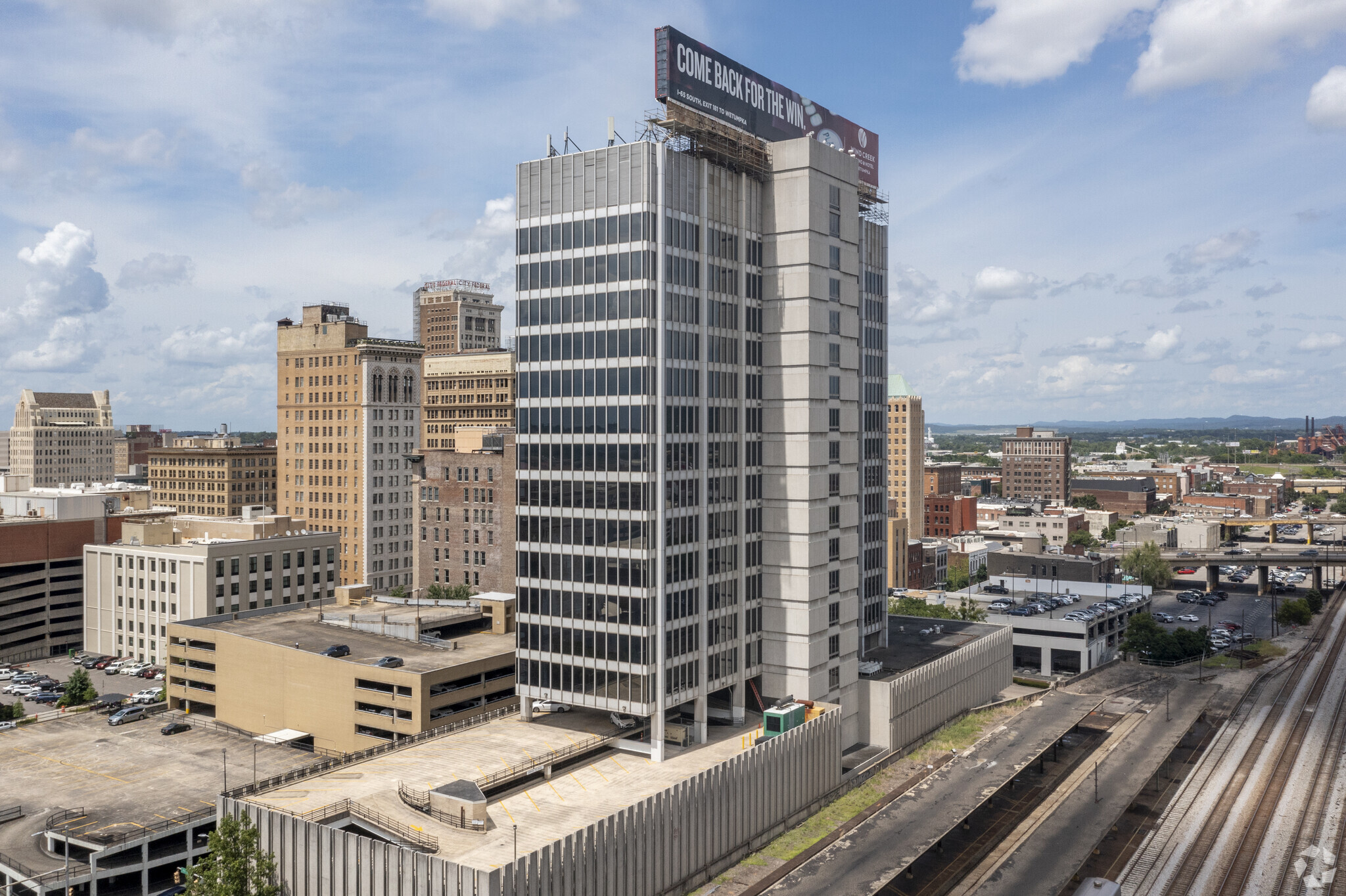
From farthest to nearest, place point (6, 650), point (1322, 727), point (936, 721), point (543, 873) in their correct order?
1. point (6, 650)
2. point (1322, 727)
3. point (936, 721)
4. point (543, 873)

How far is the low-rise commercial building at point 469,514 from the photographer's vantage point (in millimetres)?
154875

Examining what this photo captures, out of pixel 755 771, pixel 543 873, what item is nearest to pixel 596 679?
pixel 755 771

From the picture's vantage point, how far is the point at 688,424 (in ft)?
286

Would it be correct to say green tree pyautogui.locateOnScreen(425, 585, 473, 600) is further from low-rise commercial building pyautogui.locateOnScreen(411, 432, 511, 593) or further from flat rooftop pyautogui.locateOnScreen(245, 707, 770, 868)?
flat rooftop pyautogui.locateOnScreen(245, 707, 770, 868)

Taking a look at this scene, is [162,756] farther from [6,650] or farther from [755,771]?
[6,650]

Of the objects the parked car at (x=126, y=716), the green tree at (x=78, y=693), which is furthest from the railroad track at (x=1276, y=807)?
the green tree at (x=78, y=693)

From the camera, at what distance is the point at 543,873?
200 feet

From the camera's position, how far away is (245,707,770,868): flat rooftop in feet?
217

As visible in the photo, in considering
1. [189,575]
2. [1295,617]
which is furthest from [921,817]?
[1295,617]

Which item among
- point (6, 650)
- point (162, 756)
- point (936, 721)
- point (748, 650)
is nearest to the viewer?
point (748, 650)

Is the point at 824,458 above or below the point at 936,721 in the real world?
above

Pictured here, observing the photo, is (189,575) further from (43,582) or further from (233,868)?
(233,868)

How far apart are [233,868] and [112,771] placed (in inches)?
1780

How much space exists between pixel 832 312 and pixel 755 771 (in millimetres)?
44992
